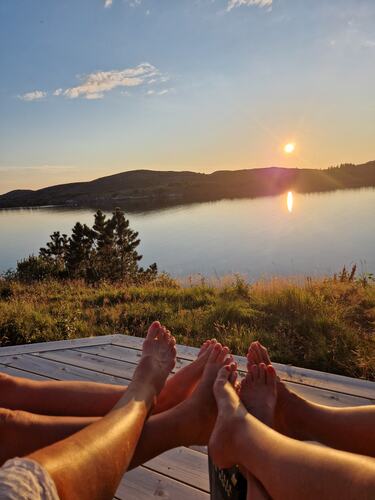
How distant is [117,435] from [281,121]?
877 inches

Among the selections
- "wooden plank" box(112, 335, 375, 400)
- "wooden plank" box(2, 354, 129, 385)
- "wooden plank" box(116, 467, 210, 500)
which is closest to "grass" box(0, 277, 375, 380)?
"wooden plank" box(112, 335, 375, 400)

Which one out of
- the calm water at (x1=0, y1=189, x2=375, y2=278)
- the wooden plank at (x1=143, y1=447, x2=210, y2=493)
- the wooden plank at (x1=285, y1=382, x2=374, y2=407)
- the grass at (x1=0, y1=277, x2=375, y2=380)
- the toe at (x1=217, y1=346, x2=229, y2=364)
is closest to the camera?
the wooden plank at (x1=143, y1=447, x2=210, y2=493)

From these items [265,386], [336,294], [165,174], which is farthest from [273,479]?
[165,174]

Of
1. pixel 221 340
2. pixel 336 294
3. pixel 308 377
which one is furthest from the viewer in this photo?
pixel 336 294

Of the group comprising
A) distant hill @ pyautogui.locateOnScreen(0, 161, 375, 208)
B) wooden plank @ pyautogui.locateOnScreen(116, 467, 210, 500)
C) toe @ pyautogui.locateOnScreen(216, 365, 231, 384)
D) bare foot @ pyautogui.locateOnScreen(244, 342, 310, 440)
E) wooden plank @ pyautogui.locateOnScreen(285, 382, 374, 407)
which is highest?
distant hill @ pyautogui.locateOnScreen(0, 161, 375, 208)

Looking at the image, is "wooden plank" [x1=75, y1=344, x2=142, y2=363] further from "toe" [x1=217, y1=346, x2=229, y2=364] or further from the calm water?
the calm water

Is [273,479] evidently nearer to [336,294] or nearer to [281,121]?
[336,294]

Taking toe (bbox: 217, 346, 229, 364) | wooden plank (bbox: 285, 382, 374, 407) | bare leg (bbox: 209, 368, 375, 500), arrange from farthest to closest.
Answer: wooden plank (bbox: 285, 382, 374, 407) → toe (bbox: 217, 346, 229, 364) → bare leg (bbox: 209, 368, 375, 500)

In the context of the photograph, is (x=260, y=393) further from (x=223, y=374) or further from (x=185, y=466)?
(x=185, y=466)

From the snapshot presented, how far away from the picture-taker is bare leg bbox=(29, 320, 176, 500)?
73cm

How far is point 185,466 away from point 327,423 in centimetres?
52

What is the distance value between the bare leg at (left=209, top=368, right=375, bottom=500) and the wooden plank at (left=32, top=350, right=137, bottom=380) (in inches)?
42.2

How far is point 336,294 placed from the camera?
163 inches

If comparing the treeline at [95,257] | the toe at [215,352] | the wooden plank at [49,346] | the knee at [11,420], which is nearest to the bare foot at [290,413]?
the toe at [215,352]
